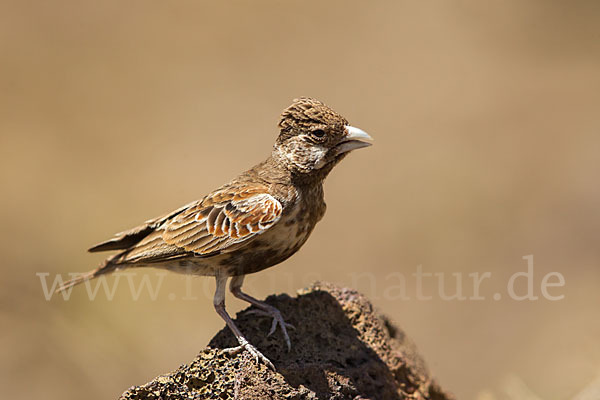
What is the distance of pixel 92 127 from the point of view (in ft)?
56.7

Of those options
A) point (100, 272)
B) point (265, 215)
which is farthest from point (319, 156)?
point (100, 272)

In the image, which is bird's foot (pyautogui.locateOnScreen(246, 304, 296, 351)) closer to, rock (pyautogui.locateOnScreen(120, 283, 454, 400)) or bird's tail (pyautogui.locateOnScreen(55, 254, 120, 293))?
rock (pyautogui.locateOnScreen(120, 283, 454, 400))

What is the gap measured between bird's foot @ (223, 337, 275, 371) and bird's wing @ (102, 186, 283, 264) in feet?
2.69

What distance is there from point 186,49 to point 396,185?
661 centimetres

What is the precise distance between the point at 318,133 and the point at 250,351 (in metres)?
1.94

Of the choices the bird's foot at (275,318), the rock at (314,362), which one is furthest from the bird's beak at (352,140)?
the bird's foot at (275,318)

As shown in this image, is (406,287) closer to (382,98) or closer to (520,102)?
(382,98)

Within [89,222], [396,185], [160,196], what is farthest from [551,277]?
[89,222]

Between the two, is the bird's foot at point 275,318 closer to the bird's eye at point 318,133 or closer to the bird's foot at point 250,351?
the bird's foot at point 250,351

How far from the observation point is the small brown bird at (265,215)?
20.8ft

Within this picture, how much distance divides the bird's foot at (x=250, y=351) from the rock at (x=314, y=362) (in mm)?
46

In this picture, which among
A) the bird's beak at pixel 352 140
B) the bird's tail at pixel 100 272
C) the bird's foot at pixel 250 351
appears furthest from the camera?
the bird's tail at pixel 100 272

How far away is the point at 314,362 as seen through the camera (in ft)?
20.5

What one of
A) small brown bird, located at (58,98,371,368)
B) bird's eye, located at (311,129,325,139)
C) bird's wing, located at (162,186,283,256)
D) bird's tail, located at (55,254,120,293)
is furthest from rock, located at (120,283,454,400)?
bird's eye, located at (311,129,325,139)
